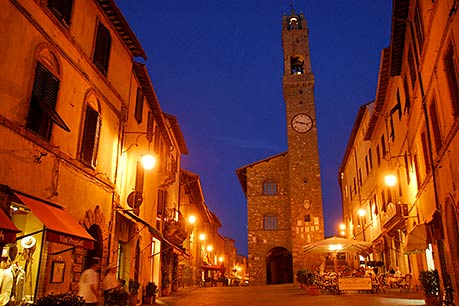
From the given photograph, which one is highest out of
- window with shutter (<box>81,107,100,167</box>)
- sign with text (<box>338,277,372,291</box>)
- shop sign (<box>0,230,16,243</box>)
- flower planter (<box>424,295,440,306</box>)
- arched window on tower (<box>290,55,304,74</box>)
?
arched window on tower (<box>290,55,304,74</box>)

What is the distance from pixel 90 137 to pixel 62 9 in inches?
126

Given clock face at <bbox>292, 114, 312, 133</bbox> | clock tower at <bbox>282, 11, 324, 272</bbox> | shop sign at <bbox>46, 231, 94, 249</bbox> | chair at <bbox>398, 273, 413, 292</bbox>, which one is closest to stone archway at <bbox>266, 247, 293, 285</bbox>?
clock tower at <bbox>282, 11, 324, 272</bbox>

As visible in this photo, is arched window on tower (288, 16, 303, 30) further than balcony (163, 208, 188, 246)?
Yes

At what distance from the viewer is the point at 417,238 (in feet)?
49.3

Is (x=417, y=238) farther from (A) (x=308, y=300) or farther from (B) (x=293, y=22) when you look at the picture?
(B) (x=293, y=22)

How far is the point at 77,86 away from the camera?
10.6 meters

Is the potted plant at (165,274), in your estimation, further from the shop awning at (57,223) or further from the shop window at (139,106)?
the shop awning at (57,223)

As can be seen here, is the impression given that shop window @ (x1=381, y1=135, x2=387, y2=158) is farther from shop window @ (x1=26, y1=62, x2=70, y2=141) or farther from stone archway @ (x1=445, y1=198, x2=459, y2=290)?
shop window @ (x1=26, y1=62, x2=70, y2=141)

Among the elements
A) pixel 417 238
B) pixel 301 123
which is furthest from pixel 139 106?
pixel 301 123

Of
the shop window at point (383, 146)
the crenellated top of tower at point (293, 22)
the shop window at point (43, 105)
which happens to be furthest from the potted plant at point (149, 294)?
the crenellated top of tower at point (293, 22)

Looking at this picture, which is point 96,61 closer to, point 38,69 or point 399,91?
point 38,69

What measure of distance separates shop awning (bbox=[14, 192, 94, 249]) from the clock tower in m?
31.7

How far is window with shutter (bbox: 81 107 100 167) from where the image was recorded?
1101cm

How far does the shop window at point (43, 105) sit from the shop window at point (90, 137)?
68.7 inches
